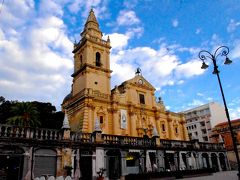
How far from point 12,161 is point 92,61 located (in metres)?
25.2

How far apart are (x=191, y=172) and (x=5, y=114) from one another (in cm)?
3206

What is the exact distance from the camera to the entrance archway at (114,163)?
23.8m

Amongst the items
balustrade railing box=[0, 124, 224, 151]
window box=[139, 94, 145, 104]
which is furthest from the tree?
window box=[139, 94, 145, 104]

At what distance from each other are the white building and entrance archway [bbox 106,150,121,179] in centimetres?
5347

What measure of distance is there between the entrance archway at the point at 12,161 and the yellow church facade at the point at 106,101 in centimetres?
1525

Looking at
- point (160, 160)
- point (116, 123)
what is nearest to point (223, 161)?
point (160, 160)

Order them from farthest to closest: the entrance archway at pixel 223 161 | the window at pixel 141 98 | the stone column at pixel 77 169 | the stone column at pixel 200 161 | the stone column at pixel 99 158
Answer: the window at pixel 141 98, the entrance archway at pixel 223 161, the stone column at pixel 200 161, the stone column at pixel 99 158, the stone column at pixel 77 169

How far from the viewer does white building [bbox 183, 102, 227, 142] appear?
74938 millimetres

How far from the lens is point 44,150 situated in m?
20.1

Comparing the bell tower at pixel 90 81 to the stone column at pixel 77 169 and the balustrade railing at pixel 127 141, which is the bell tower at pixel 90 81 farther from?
the stone column at pixel 77 169

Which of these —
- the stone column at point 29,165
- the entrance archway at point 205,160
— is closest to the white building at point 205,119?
the entrance archway at point 205,160

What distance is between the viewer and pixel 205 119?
7650 cm

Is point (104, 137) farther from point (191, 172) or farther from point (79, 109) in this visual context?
point (79, 109)

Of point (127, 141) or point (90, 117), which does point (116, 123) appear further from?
point (127, 141)
